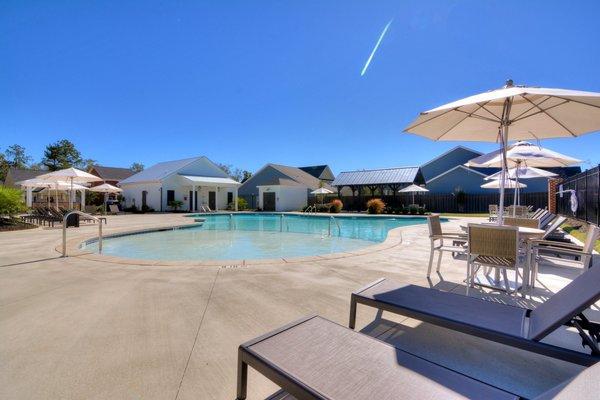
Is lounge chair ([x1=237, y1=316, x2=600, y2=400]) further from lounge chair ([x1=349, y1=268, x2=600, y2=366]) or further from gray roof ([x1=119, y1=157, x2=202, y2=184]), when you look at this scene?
gray roof ([x1=119, y1=157, x2=202, y2=184])

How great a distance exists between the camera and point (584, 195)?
11383mm

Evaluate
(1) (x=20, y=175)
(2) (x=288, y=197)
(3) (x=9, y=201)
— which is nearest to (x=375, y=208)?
(2) (x=288, y=197)

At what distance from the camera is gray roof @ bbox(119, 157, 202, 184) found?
28.5 m

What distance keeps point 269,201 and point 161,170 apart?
11796 millimetres

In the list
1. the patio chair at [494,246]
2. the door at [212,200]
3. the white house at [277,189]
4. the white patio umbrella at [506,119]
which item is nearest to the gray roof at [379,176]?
the white house at [277,189]

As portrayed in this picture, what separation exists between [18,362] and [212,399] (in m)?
1.74

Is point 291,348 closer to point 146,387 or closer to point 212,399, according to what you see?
point 212,399

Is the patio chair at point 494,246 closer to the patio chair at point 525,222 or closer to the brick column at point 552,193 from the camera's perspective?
the patio chair at point 525,222

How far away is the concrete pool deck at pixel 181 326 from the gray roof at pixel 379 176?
22736mm

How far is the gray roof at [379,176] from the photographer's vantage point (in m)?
27.6

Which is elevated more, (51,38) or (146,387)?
(51,38)

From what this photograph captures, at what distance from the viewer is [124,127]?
31078 mm

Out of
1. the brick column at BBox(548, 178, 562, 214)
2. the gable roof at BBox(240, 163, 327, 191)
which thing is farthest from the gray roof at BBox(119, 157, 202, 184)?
the brick column at BBox(548, 178, 562, 214)

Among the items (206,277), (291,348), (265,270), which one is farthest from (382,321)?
(206,277)
